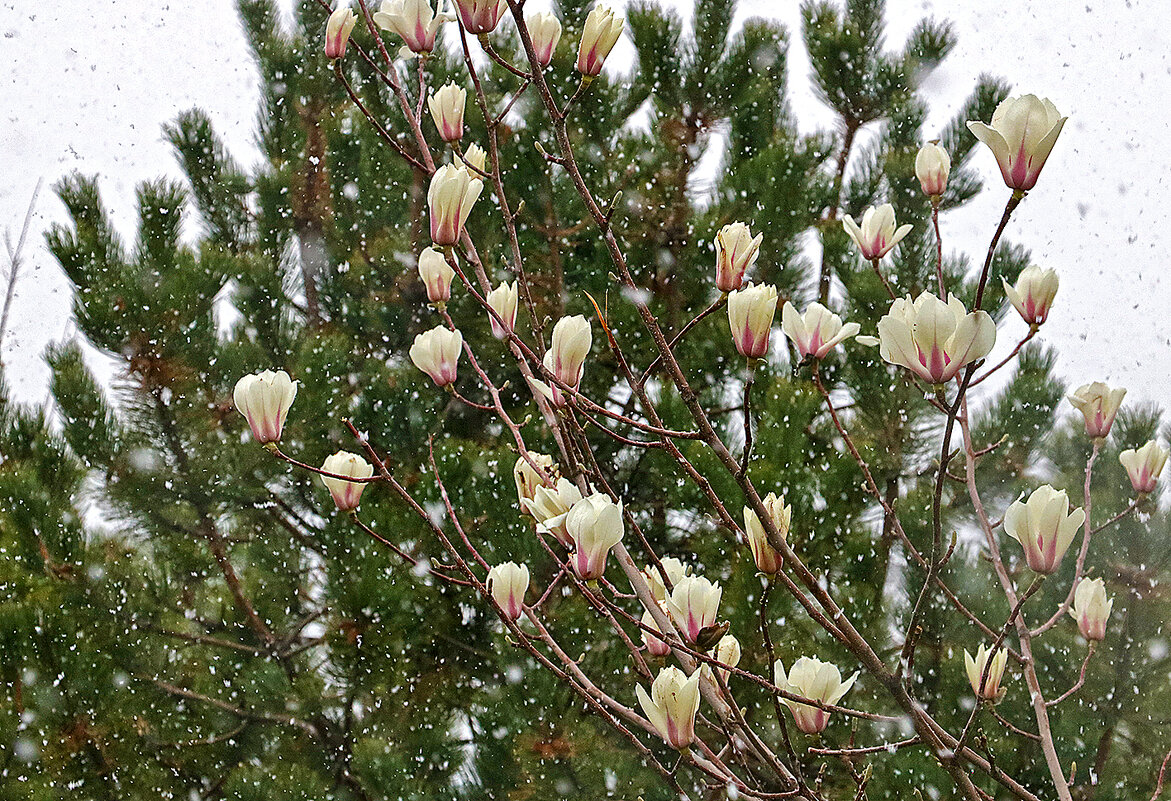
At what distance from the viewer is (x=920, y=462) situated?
1.14 metres

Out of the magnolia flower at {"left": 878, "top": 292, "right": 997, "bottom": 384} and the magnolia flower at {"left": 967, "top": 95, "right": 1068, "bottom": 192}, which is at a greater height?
the magnolia flower at {"left": 967, "top": 95, "right": 1068, "bottom": 192}

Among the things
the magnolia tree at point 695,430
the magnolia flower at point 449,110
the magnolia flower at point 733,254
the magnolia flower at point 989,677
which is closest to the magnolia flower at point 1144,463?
the magnolia tree at point 695,430

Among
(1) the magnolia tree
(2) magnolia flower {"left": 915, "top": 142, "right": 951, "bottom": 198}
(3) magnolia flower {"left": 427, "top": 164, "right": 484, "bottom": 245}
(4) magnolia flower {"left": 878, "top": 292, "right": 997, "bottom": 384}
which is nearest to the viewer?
(4) magnolia flower {"left": 878, "top": 292, "right": 997, "bottom": 384}

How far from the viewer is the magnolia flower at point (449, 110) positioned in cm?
44

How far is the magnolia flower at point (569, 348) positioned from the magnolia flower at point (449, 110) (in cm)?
15

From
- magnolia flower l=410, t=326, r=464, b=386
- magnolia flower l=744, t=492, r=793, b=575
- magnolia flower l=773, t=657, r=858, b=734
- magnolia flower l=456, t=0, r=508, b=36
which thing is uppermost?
magnolia flower l=456, t=0, r=508, b=36

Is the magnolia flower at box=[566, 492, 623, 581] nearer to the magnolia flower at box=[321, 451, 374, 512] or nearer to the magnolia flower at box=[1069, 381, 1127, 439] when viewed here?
the magnolia flower at box=[321, 451, 374, 512]

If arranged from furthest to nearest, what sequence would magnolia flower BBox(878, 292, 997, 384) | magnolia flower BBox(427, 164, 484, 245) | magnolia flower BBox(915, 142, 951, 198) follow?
1. magnolia flower BBox(915, 142, 951, 198)
2. magnolia flower BBox(427, 164, 484, 245)
3. magnolia flower BBox(878, 292, 997, 384)

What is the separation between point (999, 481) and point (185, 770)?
0.99m

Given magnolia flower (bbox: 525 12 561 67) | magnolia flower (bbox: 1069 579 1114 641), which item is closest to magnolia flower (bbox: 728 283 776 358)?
magnolia flower (bbox: 525 12 561 67)

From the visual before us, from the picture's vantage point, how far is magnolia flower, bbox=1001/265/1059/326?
13.7 inches

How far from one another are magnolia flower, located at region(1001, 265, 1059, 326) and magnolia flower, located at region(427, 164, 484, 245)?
0.67 feet

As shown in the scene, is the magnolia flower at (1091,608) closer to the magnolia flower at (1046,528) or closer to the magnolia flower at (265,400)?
the magnolia flower at (1046,528)

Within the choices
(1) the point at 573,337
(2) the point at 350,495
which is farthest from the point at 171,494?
(1) the point at 573,337
